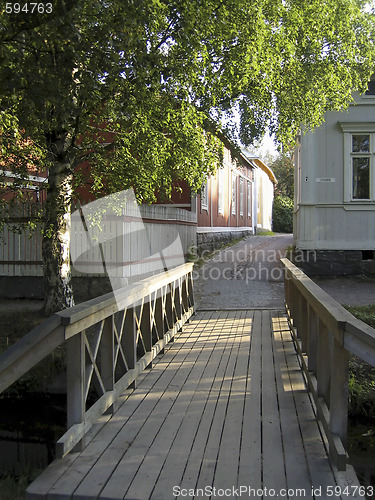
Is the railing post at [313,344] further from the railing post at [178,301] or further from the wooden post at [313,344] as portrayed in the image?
the railing post at [178,301]

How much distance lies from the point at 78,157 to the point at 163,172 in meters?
1.59

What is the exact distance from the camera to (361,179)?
13539mm

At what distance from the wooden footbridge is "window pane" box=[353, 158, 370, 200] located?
811cm

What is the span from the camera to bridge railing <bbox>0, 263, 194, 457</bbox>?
323cm

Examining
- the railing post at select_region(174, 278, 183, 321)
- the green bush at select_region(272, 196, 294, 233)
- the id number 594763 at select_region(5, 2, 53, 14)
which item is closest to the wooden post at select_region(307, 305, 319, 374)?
the railing post at select_region(174, 278, 183, 321)

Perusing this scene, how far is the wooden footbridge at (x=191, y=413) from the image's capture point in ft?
10.3

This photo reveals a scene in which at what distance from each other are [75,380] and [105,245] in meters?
6.73

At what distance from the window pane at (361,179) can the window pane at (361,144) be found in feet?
0.72

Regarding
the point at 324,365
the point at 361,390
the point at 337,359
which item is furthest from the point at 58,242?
the point at 337,359

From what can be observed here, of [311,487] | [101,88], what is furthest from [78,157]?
[311,487]

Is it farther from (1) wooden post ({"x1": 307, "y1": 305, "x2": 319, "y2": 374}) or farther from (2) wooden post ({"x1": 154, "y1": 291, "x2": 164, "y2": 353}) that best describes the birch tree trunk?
(1) wooden post ({"x1": 307, "y1": 305, "x2": 319, "y2": 374})

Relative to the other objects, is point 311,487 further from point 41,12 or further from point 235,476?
point 41,12

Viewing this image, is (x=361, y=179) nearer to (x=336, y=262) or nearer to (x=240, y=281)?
(x=336, y=262)

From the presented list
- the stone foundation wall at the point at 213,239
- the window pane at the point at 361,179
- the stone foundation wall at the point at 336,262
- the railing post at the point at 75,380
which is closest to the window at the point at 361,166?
the window pane at the point at 361,179
